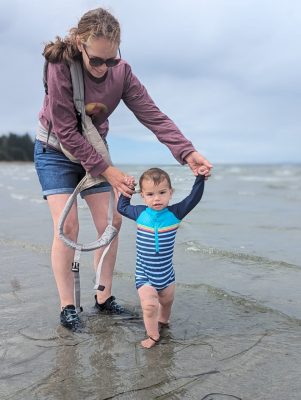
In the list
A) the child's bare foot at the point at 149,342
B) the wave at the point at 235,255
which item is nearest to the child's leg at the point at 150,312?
the child's bare foot at the point at 149,342

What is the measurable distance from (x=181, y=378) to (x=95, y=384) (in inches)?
18.6

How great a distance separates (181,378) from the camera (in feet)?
9.18

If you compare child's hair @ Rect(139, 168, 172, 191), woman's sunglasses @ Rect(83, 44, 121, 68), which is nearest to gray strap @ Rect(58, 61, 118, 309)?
woman's sunglasses @ Rect(83, 44, 121, 68)

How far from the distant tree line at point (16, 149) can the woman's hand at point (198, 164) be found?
9051 centimetres

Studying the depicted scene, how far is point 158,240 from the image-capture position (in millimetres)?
3459

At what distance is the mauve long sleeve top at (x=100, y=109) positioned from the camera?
11.4ft

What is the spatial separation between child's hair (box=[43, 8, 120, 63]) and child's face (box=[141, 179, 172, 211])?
0.97m

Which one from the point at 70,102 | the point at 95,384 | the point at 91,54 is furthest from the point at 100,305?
the point at 91,54

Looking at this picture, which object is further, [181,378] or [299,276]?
[299,276]

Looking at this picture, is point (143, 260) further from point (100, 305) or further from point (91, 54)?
point (91, 54)

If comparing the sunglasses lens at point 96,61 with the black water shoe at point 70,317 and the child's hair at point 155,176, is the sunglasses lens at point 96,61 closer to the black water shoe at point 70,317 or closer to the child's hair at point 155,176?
the child's hair at point 155,176

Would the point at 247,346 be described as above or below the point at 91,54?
below

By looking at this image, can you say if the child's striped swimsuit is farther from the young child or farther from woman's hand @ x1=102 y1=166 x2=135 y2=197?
woman's hand @ x1=102 y1=166 x2=135 y2=197

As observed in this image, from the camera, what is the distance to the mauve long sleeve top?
347 centimetres
